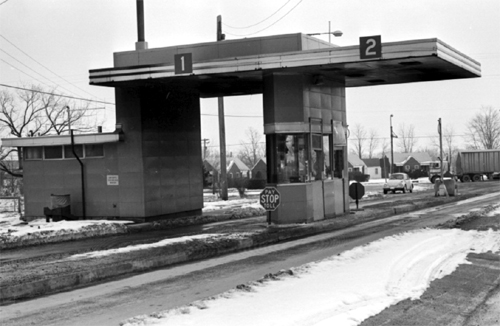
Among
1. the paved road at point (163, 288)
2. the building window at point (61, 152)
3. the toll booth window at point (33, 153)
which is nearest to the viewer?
the paved road at point (163, 288)

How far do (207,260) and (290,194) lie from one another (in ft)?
21.7

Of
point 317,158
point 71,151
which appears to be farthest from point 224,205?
point 317,158

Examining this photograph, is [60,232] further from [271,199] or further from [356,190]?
[356,190]

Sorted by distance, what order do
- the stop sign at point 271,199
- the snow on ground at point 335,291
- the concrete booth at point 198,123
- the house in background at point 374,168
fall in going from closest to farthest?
the snow on ground at point 335,291 → the concrete booth at point 198,123 → the stop sign at point 271,199 → the house in background at point 374,168

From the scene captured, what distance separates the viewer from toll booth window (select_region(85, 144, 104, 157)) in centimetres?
2192

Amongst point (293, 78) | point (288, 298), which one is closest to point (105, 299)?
point (288, 298)

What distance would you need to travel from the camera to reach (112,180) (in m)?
21.6

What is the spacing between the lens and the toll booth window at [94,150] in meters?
21.9

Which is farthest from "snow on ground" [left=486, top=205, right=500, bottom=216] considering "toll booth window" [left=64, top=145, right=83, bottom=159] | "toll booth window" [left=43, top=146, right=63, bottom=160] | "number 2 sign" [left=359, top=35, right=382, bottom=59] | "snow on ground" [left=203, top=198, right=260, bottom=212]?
"toll booth window" [left=43, top=146, right=63, bottom=160]

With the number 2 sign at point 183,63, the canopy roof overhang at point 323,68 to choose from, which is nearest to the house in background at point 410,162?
the canopy roof overhang at point 323,68

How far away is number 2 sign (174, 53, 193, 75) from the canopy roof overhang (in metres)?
0.19

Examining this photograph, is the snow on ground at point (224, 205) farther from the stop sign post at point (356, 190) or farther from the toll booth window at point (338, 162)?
the toll booth window at point (338, 162)

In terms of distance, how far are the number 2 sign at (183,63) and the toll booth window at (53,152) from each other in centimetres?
728

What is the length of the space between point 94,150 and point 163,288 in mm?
13490
